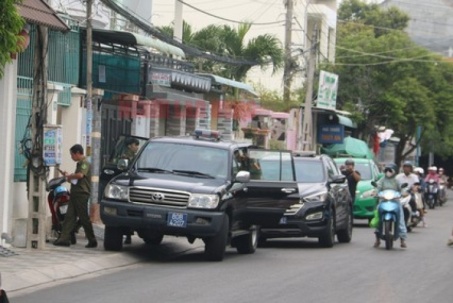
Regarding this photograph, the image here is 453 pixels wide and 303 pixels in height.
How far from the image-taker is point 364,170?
110ft

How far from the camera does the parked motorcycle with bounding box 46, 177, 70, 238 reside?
19.0 metres

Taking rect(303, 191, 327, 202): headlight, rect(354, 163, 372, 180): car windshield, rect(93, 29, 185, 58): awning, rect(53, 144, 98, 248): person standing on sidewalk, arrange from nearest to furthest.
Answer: rect(53, 144, 98, 248): person standing on sidewalk, rect(303, 191, 327, 202): headlight, rect(93, 29, 185, 58): awning, rect(354, 163, 372, 180): car windshield

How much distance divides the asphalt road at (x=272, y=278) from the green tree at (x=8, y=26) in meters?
3.18

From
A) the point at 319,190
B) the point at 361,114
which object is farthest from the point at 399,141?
the point at 319,190

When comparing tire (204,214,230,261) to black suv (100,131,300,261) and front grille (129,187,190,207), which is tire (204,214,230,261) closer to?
black suv (100,131,300,261)

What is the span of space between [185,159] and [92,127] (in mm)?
5287

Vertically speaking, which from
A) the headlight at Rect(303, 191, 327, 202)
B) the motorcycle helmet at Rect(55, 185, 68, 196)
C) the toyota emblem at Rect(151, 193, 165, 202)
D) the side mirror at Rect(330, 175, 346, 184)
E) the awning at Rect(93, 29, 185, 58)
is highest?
the awning at Rect(93, 29, 185, 58)

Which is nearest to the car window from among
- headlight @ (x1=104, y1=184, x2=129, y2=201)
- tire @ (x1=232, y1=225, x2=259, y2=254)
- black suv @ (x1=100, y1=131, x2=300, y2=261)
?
black suv @ (x1=100, y1=131, x2=300, y2=261)

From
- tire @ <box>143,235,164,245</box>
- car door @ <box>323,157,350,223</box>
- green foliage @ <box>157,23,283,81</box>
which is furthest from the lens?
green foliage @ <box>157,23,283,81</box>

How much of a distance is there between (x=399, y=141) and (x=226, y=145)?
145 feet

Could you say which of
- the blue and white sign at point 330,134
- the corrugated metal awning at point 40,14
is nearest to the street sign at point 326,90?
the blue and white sign at point 330,134

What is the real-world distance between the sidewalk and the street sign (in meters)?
27.4

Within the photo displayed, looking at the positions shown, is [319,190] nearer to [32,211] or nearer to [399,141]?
[32,211]

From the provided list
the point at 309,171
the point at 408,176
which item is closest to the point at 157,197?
the point at 309,171
